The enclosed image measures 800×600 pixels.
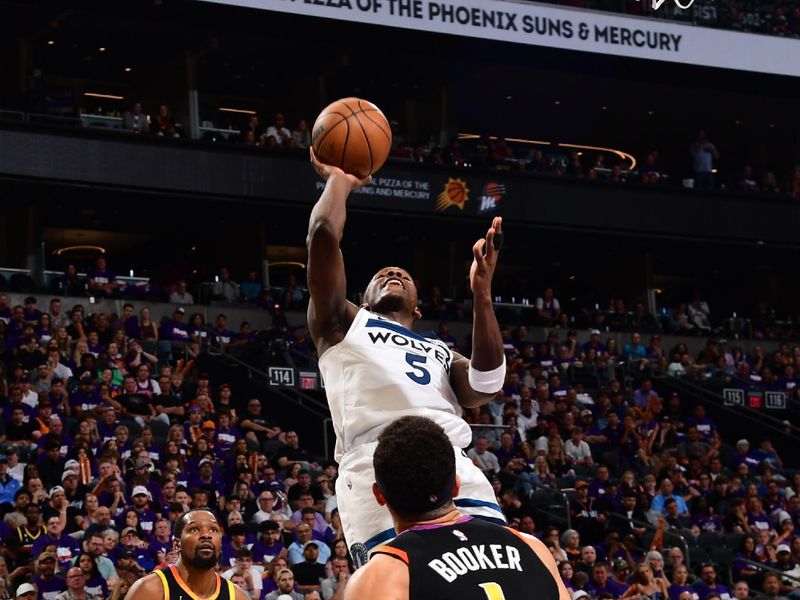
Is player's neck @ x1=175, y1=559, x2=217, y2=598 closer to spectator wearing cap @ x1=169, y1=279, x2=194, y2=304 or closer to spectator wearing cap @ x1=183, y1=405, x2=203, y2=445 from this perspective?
spectator wearing cap @ x1=183, y1=405, x2=203, y2=445

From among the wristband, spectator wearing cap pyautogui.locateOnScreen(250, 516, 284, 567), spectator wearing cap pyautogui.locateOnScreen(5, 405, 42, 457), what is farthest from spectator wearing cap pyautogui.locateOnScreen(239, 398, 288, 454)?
the wristband

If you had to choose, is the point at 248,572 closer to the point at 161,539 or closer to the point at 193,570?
the point at 161,539

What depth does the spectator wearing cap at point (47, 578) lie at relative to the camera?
12.4 metres

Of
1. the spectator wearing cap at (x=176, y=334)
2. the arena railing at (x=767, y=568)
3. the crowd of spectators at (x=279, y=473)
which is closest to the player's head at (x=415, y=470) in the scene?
the crowd of spectators at (x=279, y=473)

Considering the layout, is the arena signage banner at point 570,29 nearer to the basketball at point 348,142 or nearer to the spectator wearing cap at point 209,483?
the spectator wearing cap at point 209,483

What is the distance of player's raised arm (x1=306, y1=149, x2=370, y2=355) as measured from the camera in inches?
228

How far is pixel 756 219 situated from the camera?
3014cm

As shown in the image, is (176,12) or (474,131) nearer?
(176,12)

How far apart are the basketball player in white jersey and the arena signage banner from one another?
1839 centimetres

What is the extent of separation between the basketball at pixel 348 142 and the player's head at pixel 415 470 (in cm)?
225

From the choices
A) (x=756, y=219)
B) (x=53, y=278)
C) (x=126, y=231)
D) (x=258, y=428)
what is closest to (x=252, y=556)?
(x=258, y=428)

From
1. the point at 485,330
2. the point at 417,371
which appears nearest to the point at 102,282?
the point at 417,371

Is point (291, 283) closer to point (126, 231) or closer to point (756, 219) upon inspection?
point (126, 231)

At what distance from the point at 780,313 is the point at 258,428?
67.8 ft
